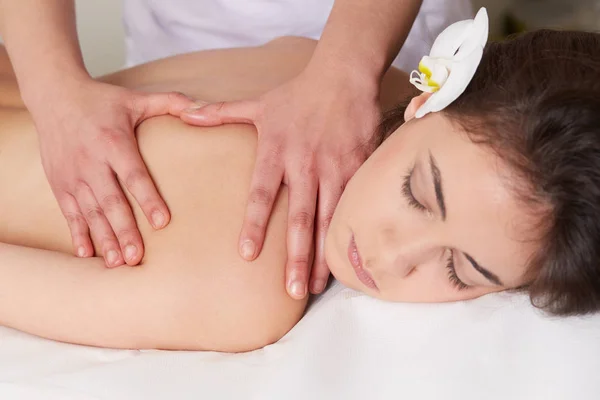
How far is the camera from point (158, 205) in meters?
0.94

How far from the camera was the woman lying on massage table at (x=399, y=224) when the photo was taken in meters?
0.79

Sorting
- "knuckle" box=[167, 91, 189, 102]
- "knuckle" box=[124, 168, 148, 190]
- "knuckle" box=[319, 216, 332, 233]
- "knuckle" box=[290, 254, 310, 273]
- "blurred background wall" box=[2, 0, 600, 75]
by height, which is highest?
"knuckle" box=[167, 91, 189, 102]

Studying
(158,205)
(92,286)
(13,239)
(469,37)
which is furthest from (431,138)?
(13,239)

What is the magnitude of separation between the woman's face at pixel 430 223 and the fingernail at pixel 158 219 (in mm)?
223

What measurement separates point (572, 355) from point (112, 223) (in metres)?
0.60

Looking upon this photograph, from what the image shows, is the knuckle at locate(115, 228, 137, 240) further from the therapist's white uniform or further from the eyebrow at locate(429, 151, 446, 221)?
the therapist's white uniform

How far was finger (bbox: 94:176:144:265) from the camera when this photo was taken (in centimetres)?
92

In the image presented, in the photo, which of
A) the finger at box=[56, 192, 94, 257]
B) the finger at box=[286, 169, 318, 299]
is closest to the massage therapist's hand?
the finger at box=[286, 169, 318, 299]

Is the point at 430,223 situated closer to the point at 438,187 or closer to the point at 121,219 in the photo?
the point at 438,187

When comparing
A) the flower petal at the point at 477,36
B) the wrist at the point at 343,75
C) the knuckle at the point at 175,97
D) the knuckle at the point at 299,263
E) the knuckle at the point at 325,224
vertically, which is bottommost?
the knuckle at the point at 299,263

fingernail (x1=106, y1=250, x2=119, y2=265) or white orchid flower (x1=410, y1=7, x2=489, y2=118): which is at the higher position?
white orchid flower (x1=410, y1=7, x2=489, y2=118)

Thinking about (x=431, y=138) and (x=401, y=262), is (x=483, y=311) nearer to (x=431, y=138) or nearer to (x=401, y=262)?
(x=401, y=262)

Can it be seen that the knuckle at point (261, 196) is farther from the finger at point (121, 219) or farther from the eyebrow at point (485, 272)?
the eyebrow at point (485, 272)

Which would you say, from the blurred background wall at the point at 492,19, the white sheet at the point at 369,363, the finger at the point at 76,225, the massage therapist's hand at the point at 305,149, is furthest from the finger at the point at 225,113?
the blurred background wall at the point at 492,19
